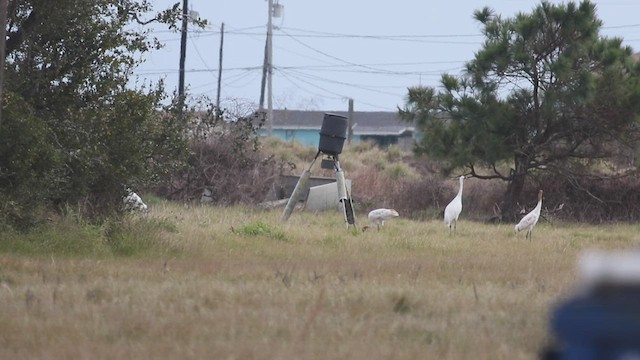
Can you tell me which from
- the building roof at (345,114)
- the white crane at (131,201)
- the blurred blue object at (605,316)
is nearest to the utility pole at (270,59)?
the building roof at (345,114)

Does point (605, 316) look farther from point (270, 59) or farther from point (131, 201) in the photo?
point (270, 59)

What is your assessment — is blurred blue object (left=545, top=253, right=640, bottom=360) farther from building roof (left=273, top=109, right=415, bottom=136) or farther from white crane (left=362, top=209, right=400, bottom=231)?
building roof (left=273, top=109, right=415, bottom=136)

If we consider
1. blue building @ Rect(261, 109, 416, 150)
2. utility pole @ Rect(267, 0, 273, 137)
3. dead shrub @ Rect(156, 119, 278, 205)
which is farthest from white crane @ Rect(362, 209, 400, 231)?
blue building @ Rect(261, 109, 416, 150)

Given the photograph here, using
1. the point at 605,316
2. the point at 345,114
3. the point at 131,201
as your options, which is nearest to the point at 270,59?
the point at 345,114

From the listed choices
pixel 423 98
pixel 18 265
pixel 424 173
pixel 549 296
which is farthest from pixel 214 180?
pixel 549 296

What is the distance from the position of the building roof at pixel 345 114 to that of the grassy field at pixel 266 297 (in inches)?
2542

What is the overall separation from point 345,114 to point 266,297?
7228 centimetres

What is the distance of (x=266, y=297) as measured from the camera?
31.5 feet

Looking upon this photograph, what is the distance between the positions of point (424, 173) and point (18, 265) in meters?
27.4

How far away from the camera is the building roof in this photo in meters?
82.8

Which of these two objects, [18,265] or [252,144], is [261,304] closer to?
[18,265]

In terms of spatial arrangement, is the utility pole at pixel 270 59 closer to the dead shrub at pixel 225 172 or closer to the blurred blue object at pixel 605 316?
the dead shrub at pixel 225 172

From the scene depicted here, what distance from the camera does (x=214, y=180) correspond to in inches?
1284

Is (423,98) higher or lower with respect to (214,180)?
higher
